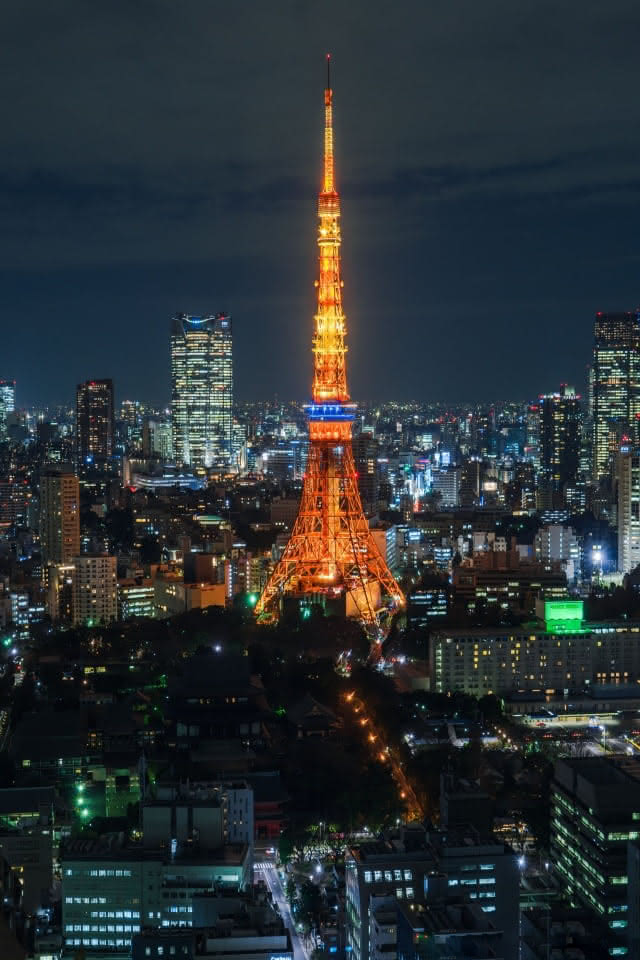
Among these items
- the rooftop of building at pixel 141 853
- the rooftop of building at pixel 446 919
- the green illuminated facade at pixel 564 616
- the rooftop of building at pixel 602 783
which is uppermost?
the green illuminated facade at pixel 564 616

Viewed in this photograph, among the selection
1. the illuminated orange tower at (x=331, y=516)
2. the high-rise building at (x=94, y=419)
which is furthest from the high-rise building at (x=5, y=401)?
the illuminated orange tower at (x=331, y=516)

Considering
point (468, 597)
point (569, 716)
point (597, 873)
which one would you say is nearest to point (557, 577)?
point (468, 597)

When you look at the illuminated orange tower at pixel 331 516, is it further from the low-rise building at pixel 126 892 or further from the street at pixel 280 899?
the low-rise building at pixel 126 892

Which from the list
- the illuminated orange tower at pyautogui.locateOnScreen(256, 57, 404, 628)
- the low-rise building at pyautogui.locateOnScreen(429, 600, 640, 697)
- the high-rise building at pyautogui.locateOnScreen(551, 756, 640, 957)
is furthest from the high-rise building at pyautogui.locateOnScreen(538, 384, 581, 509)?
the high-rise building at pyautogui.locateOnScreen(551, 756, 640, 957)

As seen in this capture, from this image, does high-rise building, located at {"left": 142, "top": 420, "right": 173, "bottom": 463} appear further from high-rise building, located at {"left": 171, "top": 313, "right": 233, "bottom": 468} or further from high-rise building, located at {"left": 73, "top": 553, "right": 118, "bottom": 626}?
high-rise building, located at {"left": 73, "top": 553, "right": 118, "bottom": 626}

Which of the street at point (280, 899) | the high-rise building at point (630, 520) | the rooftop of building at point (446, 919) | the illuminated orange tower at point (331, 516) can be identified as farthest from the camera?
the high-rise building at point (630, 520)

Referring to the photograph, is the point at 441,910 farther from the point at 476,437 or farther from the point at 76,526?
the point at 476,437
